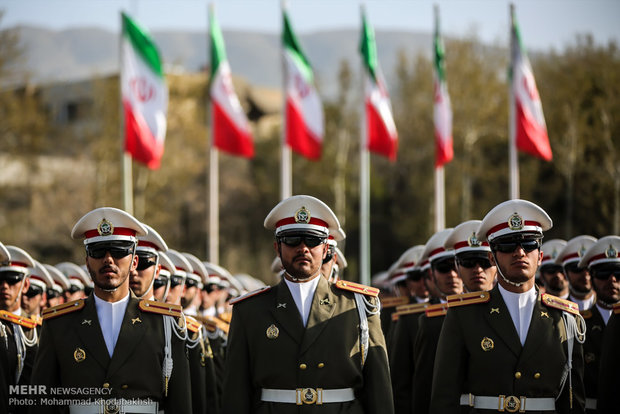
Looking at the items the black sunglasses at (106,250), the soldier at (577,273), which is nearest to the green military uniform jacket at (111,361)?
the black sunglasses at (106,250)

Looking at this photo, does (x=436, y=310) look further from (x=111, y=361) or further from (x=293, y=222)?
(x=111, y=361)

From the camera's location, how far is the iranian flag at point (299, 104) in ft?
64.7

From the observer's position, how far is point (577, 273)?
30.2 ft

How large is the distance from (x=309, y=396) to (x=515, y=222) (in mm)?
1823

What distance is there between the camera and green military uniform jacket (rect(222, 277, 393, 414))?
211 inches

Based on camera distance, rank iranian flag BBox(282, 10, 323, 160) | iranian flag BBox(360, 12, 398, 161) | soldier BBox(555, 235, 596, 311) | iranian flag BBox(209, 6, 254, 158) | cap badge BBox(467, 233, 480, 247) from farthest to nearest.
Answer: iranian flag BBox(360, 12, 398, 161) → iranian flag BBox(282, 10, 323, 160) → iranian flag BBox(209, 6, 254, 158) → soldier BBox(555, 235, 596, 311) → cap badge BBox(467, 233, 480, 247)

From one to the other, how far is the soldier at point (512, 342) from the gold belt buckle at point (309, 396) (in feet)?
2.63

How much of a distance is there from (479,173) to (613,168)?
418 inches

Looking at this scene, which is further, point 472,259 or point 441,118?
point 441,118

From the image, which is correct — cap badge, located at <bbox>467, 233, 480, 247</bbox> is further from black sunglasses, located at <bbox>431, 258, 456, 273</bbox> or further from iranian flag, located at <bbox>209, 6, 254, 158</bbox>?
iranian flag, located at <bbox>209, 6, 254, 158</bbox>

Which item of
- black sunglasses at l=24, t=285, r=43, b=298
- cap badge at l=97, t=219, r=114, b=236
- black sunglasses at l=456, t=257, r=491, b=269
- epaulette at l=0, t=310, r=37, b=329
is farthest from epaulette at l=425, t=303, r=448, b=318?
black sunglasses at l=24, t=285, r=43, b=298

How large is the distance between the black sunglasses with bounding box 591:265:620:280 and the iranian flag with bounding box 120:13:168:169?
1103 centimetres

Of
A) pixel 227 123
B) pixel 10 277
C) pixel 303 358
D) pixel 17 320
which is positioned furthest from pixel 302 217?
pixel 227 123

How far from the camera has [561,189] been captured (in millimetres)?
37156
